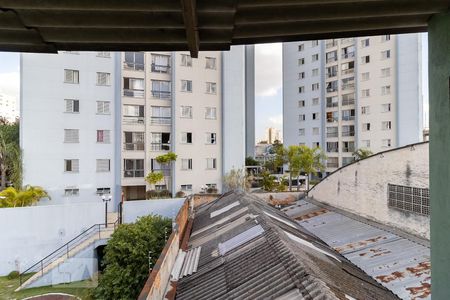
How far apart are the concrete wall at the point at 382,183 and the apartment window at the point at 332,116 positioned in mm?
24315

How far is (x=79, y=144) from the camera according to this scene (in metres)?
A: 21.7

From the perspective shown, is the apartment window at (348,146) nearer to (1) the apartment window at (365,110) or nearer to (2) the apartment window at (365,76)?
(1) the apartment window at (365,110)

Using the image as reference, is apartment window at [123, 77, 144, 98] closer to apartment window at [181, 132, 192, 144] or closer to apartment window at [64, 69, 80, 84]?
apartment window at [64, 69, 80, 84]

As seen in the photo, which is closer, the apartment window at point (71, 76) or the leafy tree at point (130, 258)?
the leafy tree at point (130, 258)

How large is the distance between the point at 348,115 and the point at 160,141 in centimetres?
2360

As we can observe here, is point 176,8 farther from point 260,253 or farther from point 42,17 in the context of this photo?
point 260,253

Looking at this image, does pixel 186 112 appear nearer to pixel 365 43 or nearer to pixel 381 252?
pixel 381 252

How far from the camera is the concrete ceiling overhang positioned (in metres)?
2.35

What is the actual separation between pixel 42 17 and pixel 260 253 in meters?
6.54

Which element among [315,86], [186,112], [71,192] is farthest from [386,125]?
[71,192]

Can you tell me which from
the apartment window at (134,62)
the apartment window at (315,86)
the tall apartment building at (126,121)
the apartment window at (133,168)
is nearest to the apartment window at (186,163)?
the tall apartment building at (126,121)

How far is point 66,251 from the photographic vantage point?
51.9ft

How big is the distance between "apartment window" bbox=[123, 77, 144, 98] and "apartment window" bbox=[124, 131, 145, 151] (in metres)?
2.89

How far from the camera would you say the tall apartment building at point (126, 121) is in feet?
68.0
